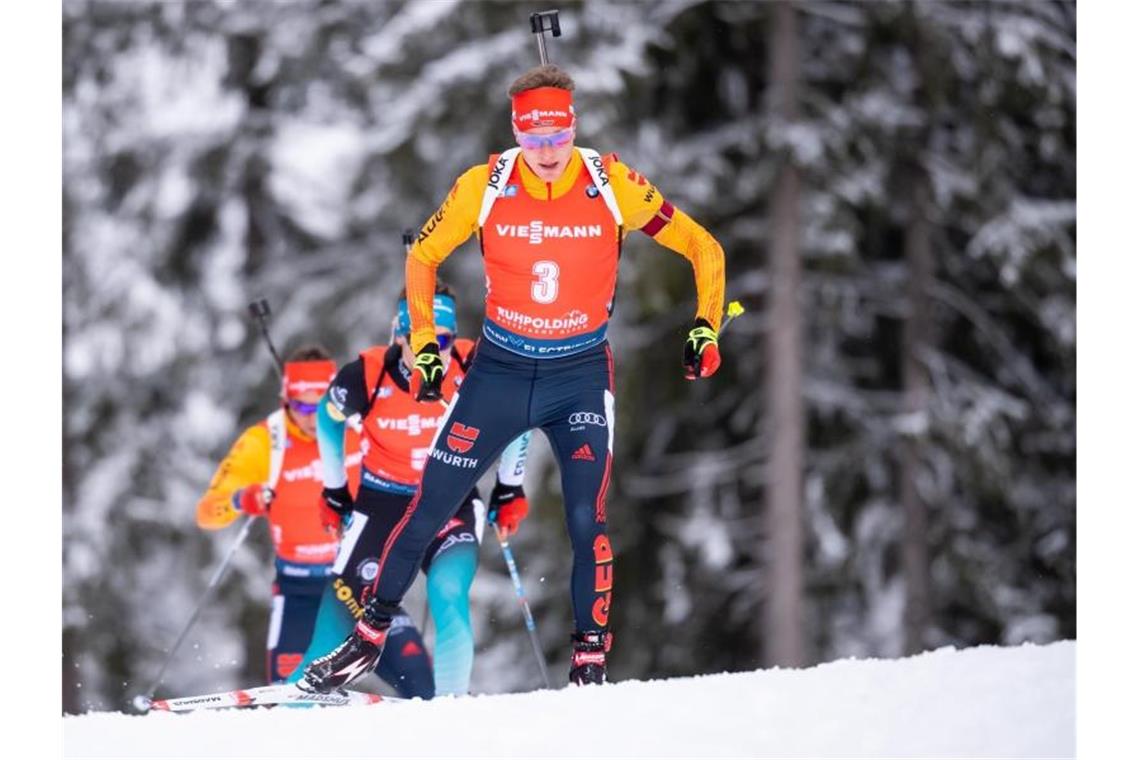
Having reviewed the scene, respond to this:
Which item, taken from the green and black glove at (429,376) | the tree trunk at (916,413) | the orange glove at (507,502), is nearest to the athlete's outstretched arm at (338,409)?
the orange glove at (507,502)

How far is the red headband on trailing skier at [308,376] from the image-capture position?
690cm

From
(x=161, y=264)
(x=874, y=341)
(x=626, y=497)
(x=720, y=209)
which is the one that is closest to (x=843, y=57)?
(x=720, y=209)

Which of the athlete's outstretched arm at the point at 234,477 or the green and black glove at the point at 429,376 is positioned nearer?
the green and black glove at the point at 429,376

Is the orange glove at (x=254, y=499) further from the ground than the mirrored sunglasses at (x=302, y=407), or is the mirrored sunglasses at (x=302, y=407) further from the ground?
the mirrored sunglasses at (x=302, y=407)

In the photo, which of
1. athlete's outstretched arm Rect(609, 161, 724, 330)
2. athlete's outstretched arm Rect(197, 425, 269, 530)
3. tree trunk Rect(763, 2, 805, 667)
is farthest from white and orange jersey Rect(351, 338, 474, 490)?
tree trunk Rect(763, 2, 805, 667)

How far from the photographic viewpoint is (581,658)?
4.86 meters

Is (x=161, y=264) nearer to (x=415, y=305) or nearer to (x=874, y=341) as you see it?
(x=874, y=341)

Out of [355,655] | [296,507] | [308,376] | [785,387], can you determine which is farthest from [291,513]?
[785,387]

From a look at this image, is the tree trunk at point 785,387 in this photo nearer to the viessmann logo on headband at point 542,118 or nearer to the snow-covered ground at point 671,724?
the snow-covered ground at point 671,724

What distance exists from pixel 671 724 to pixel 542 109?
1.97m

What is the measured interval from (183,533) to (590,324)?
389 inches

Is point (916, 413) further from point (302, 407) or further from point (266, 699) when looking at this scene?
point (266, 699)

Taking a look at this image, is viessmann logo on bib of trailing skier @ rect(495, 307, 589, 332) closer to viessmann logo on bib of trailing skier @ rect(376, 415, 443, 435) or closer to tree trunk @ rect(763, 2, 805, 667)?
viessmann logo on bib of trailing skier @ rect(376, 415, 443, 435)

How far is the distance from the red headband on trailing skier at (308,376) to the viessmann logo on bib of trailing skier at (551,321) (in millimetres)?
2192
